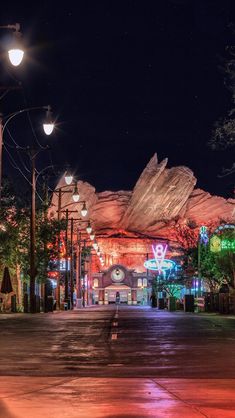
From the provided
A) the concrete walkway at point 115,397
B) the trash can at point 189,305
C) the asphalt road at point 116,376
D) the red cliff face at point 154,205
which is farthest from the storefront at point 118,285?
the concrete walkway at point 115,397

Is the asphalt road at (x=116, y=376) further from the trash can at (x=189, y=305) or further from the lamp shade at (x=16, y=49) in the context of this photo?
the trash can at (x=189, y=305)

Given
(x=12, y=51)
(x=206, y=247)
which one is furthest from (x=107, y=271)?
(x=12, y=51)

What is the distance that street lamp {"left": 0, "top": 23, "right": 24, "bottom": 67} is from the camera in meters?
21.3

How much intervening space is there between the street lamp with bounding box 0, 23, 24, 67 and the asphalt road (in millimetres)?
7612

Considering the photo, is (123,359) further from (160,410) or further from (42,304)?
(42,304)

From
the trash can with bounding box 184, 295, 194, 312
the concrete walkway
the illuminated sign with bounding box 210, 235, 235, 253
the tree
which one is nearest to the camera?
the concrete walkway

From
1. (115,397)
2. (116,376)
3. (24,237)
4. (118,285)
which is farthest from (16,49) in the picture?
(118,285)

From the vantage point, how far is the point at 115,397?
359 inches

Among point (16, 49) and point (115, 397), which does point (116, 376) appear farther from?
point (16, 49)

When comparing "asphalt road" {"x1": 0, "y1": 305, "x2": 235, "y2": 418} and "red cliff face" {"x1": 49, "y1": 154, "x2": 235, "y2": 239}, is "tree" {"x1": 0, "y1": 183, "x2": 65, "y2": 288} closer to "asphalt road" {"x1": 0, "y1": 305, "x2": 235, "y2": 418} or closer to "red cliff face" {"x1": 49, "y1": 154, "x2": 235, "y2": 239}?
"asphalt road" {"x1": 0, "y1": 305, "x2": 235, "y2": 418}

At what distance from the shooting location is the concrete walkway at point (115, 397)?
26.3ft

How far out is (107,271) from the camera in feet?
609

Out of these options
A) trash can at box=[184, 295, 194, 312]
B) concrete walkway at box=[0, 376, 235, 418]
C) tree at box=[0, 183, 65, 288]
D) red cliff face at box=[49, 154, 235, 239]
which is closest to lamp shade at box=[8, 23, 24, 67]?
concrete walkway at box=[0, 376, 235, 418]

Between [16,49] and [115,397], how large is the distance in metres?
14.3
